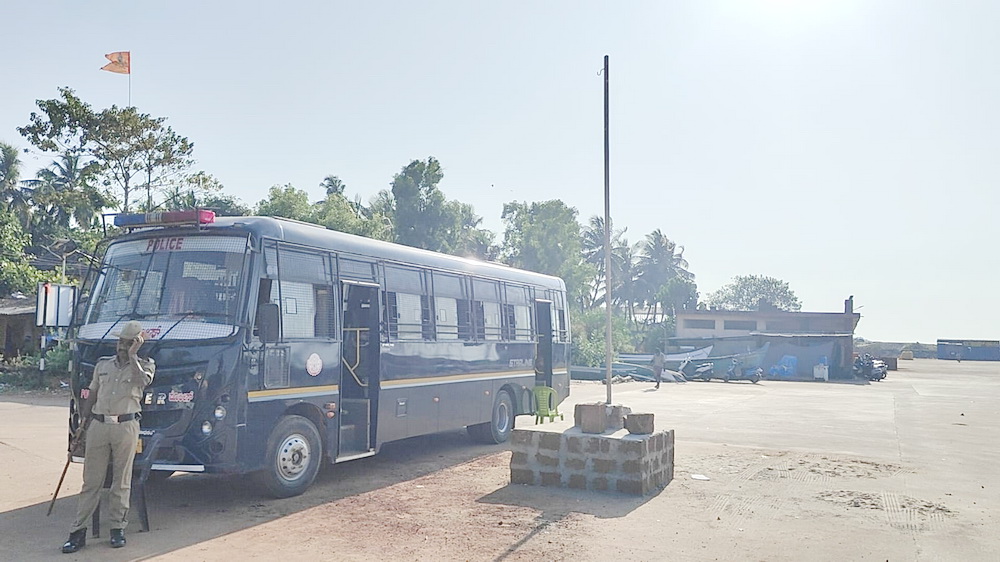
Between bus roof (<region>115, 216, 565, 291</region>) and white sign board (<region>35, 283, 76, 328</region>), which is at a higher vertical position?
bus roof (<region>115, 216, 565, 291</region>)

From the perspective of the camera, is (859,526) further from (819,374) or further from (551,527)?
(819,374)

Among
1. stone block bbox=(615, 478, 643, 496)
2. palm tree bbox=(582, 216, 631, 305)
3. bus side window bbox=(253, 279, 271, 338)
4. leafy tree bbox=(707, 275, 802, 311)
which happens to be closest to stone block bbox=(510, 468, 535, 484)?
stone block bbox=(615, 478, 643, 496)

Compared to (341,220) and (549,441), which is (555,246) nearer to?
(341,220)

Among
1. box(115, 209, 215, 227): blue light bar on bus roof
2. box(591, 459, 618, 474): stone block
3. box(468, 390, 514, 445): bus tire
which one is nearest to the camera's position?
box(115, 209, 215, 227): blue light bar on bus roof

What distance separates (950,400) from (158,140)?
27.5 metres

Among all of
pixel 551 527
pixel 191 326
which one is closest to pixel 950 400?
pixel 551 527

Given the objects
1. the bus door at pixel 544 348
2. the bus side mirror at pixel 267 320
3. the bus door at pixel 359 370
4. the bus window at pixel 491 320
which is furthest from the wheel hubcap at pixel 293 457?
the bus door at pixel 544 348

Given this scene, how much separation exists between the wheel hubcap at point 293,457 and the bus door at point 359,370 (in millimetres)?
877

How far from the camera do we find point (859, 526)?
8305mm

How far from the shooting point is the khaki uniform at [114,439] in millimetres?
6988

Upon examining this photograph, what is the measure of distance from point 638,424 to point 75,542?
602 centimetres

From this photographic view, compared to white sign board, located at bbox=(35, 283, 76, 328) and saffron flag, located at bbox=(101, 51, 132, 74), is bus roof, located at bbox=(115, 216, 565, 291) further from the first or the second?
saffron flag, located at bbox=(101, 51, 132, 74)

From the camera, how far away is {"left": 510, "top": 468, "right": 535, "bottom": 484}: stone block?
9984 mm

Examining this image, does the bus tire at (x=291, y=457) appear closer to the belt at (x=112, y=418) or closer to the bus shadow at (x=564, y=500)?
the belt at (x=112, y=418)
